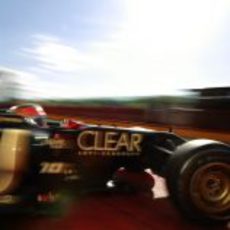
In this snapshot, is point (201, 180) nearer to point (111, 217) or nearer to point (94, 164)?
point (111, 217)

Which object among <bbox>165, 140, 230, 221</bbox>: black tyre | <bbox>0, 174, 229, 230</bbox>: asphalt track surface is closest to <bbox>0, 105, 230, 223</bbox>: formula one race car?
<bbox>165, 140, 230, 221</bbox>: black tyre

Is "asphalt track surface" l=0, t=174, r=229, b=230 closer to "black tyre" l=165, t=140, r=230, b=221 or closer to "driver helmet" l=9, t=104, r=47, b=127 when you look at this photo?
"black tyre" l=165, t=140, r=230, b=221

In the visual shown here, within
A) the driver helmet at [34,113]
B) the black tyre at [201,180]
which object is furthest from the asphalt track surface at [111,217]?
the driver helmet at [34,113]

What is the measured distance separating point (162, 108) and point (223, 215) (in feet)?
39.2

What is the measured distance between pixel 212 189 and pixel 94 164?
1.03 m

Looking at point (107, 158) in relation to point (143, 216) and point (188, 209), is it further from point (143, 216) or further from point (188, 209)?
point (188, 209)

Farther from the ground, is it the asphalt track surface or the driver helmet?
the driver helmet

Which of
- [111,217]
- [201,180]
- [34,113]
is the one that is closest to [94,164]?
[111,217]

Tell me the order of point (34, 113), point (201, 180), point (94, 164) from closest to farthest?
point (201, 180), point (94, 164), point (34, 113)

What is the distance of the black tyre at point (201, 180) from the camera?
10.0 feet

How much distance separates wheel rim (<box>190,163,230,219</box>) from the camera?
3.10 metres

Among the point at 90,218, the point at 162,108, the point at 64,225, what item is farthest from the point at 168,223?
the point at 162,108

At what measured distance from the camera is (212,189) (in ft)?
10.6

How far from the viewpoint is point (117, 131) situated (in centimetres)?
353
